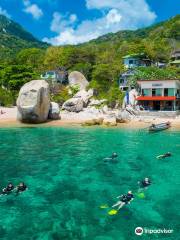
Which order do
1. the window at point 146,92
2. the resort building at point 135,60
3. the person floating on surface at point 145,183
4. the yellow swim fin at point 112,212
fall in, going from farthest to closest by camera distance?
the resort building at point 135,60, the window at point 146,92, the person floating on surface at point 145,183, the yellow swim fin at point 112,212

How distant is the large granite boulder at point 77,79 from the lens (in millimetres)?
77562

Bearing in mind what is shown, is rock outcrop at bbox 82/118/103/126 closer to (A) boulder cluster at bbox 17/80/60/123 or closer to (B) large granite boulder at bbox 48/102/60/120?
(B) large granite boulder at bbox 48/102/60/120

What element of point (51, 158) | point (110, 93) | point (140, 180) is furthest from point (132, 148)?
point (110, 93)

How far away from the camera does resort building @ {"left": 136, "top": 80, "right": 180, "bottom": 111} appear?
194ft

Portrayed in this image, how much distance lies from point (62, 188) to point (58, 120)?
34501mm

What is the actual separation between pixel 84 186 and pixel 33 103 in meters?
30.6

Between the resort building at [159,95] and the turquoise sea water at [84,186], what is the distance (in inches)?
747

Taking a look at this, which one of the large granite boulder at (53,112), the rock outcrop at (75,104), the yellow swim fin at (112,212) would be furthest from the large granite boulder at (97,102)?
the yellow swim fin at (112,212)

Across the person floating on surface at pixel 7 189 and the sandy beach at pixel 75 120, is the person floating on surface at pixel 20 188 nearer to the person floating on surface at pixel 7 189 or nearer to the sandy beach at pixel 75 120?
the person floating on surface at pixel 7 189

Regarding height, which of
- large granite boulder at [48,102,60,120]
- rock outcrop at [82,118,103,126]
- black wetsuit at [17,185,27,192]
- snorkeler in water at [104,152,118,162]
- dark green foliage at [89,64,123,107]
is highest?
dark green foliage at [89,64,123,107]

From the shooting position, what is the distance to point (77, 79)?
78.8m

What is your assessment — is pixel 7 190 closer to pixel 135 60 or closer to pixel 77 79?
pixel 77 79

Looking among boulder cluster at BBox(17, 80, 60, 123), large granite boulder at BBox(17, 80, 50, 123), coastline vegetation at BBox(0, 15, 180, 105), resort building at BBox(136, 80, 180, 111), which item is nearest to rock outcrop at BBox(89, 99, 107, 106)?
coastline vegetation at BBox(0, 15, 180, 105)

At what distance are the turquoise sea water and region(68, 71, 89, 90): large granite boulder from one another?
3725 cm
